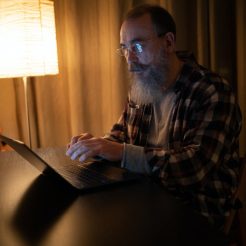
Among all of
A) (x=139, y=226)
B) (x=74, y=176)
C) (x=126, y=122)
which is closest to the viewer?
(x=139, y=226)

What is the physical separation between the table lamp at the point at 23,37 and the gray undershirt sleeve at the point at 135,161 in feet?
2.62

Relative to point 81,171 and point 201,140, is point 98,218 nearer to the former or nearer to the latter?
point 81,171

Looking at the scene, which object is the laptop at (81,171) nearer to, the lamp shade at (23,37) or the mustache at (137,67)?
the mustache at (137,67)

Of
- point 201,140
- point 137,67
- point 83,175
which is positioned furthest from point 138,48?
point 83,175

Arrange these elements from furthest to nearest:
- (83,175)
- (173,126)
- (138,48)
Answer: (138,48)
(173,126)
(83,175)

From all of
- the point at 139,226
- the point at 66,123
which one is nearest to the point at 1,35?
the point at 66,123

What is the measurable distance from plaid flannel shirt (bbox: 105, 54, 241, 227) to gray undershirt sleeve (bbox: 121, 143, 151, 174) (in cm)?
2

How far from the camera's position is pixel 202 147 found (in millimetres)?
1019

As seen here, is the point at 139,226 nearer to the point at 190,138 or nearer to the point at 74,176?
the point at 74,176

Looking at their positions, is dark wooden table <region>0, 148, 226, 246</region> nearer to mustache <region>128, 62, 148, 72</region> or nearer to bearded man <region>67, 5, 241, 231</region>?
bearded man <region>67, 5, 241, 231</region>

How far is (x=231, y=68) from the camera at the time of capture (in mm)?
1848

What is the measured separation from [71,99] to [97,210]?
1.42 metres

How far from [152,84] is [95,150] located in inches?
17.5

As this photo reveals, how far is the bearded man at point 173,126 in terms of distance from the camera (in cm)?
101
